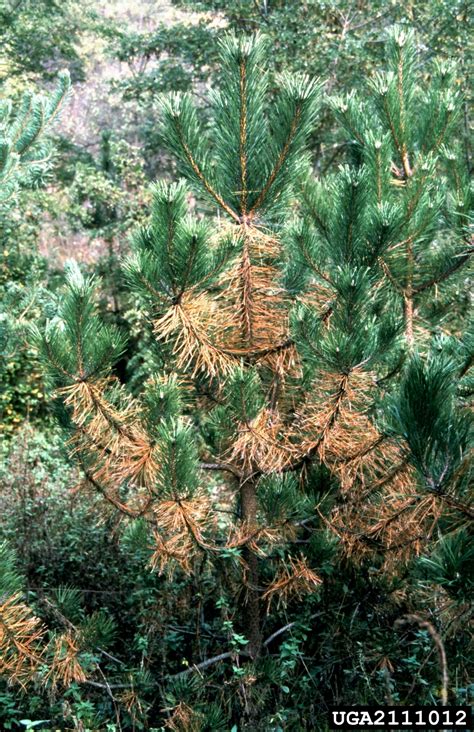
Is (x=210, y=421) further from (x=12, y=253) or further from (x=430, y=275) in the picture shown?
(x=12, y=253)

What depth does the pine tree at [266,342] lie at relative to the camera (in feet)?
9.53

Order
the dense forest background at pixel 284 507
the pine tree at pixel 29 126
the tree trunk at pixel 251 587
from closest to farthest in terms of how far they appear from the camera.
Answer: the dense forest background at pixel 284 507, the tree trunk at pixel 251 587, the pine tree at pixel 29 126

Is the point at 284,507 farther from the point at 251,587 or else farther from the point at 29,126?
the point at 29,126

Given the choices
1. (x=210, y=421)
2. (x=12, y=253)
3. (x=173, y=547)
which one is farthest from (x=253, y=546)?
(x=12, y=253)

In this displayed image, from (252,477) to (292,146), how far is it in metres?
1.47

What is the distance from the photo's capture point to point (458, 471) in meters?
2.29

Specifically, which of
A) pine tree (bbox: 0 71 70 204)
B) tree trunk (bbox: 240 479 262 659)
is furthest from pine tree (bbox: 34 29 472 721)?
pine tree (bbox: 0 71 70 204)

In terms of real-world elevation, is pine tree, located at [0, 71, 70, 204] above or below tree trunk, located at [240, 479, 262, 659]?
above

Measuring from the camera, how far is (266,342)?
11.1ft

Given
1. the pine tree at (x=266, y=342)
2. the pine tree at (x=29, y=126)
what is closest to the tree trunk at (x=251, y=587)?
the pine tree at (x=266, y=342)

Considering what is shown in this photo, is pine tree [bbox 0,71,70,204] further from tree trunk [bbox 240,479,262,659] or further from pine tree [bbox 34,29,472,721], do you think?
tree trunk [bbox 240,479,262,659]

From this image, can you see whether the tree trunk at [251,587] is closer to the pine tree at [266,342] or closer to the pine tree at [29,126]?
the pine tree at [266,342]

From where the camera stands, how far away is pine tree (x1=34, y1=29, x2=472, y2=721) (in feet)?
9.53

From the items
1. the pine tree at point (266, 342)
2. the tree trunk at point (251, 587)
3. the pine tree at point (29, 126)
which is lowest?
the tree trunk at point (251, 587)
